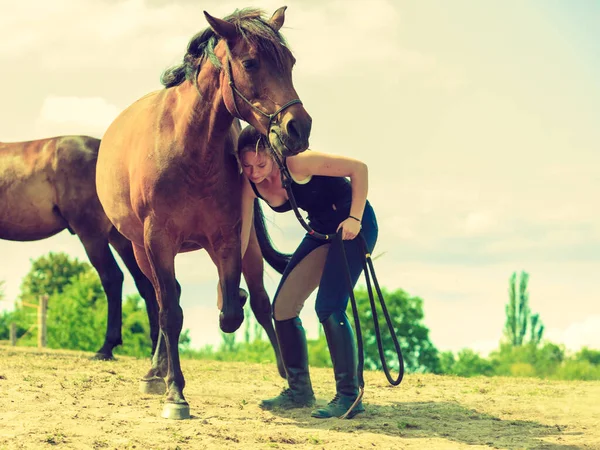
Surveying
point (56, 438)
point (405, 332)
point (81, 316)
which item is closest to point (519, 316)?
point (405, 332)

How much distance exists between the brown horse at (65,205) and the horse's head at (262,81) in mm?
4276

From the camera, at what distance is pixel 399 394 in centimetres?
711

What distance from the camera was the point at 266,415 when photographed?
5.54m

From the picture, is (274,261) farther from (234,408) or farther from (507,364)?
(507,364)

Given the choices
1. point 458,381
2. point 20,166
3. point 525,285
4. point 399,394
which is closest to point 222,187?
point 399,394

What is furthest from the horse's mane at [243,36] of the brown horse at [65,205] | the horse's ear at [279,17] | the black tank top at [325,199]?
the brown horse at [65,205]

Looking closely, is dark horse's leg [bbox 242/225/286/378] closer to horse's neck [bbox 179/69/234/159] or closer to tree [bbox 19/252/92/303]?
horse's neck [bbox 179/69/234/159]

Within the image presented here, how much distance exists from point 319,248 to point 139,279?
3.93m

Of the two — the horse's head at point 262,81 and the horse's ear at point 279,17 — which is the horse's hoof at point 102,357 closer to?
the horse's head at point 262,81

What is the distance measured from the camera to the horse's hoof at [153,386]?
6.36 metres

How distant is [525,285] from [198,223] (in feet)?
98.4

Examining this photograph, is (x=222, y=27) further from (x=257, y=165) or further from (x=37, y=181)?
(x=37, y=181)

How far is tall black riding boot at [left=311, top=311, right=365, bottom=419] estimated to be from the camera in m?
5.35

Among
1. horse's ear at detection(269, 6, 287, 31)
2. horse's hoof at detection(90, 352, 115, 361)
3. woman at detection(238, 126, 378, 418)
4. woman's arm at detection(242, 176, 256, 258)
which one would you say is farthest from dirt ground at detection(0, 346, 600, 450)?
horse's ear at detection(269, 6, 287, 31)
